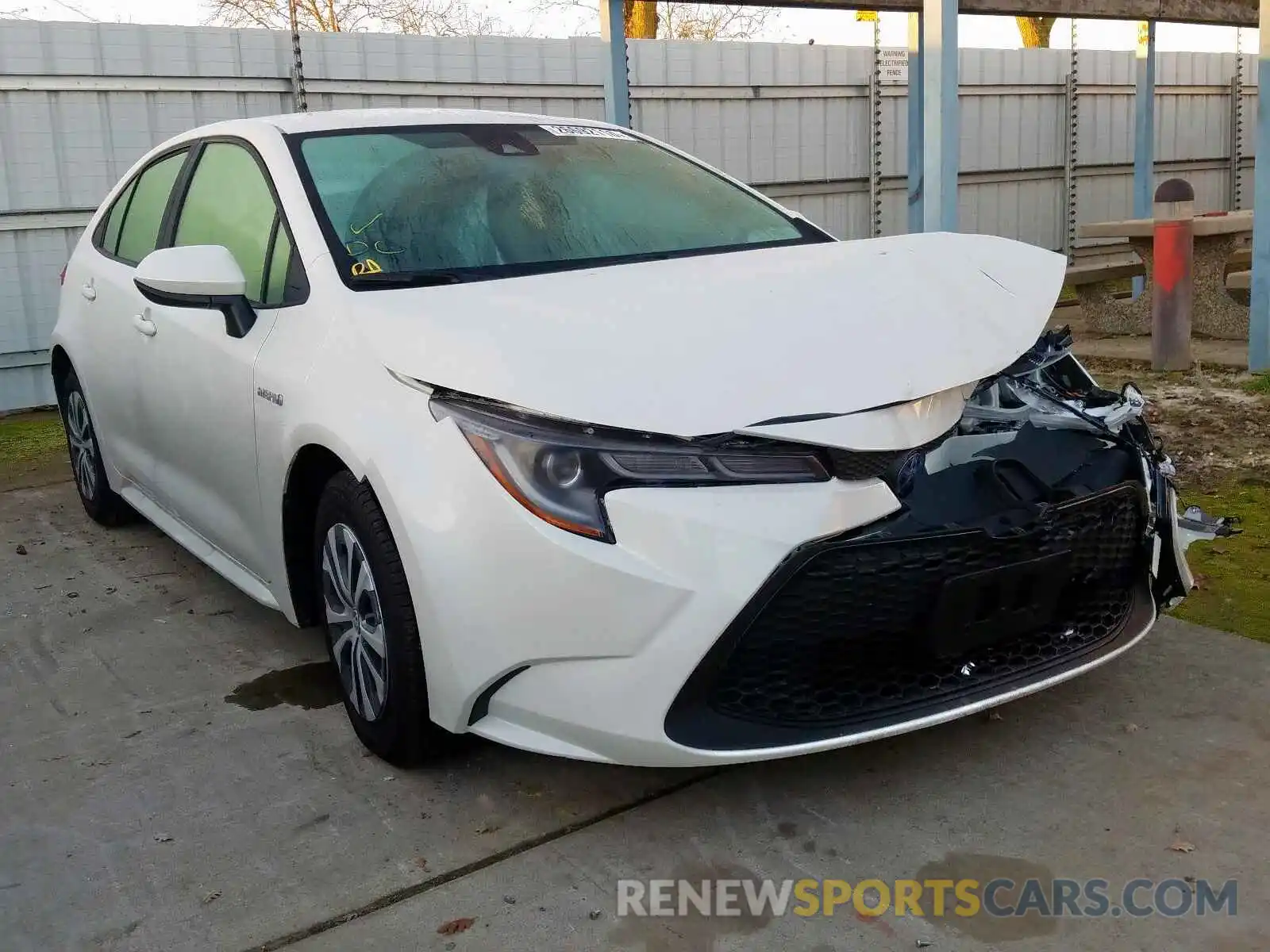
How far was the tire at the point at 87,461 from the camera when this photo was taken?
470 centimetres

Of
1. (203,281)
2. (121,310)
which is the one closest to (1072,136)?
(121,310)

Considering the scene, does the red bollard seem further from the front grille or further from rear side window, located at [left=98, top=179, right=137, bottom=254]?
rear side window, located at [left=98, top=179, right=137, bottom=254]

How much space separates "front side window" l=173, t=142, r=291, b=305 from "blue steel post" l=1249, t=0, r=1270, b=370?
550 cm

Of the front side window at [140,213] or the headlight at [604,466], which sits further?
the front side window at [140,213]

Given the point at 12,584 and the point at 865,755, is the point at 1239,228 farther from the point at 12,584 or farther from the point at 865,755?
the point at 12,584

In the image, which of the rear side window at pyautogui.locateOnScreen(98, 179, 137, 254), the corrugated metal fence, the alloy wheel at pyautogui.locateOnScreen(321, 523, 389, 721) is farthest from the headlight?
the corrugated metal fence

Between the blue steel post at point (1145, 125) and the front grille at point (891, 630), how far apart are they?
8309mm

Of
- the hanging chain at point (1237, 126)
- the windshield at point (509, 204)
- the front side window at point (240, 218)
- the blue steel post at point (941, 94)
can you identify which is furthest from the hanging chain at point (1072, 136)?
the front side window at point (240, 218)

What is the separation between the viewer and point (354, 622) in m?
2.73

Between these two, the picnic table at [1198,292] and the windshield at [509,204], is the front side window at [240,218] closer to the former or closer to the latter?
the windshield at [509,204]

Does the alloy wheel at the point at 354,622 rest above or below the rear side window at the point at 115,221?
below

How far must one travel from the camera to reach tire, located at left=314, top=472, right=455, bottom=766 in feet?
8.14

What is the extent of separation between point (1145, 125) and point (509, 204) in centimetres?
870

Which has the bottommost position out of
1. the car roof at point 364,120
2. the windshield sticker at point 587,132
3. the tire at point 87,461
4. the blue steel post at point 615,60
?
the tire at point 87,461
